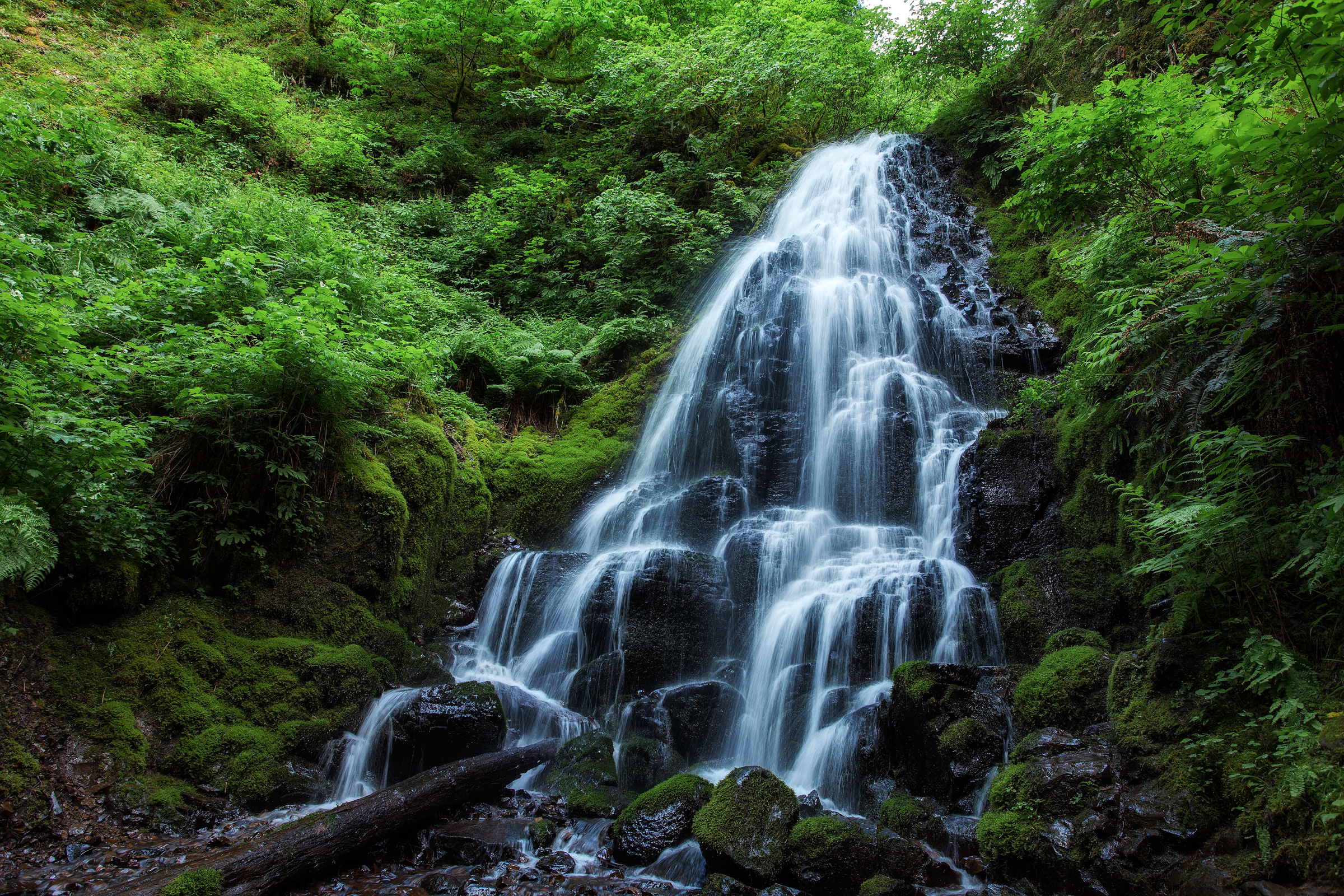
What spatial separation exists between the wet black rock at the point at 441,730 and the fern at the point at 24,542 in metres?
2.77

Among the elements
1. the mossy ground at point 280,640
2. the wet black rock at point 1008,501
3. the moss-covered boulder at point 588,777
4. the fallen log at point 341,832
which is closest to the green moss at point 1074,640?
the wet black rock at point 1008,501

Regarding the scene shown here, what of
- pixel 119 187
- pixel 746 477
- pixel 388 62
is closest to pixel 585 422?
pixel 746 477

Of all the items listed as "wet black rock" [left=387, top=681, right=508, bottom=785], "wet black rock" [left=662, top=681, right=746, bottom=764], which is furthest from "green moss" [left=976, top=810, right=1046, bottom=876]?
"wet black rock" [left=387, top=681, right=508, bottom=785]

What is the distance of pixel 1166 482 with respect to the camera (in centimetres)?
518

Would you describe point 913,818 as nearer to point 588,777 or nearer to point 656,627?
point 588,777

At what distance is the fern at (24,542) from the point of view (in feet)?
12.6

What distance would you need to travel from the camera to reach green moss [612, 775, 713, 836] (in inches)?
190

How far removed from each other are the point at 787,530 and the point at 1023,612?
2.80m

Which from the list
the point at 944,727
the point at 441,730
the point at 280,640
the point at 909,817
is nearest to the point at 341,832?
the point at 441,730

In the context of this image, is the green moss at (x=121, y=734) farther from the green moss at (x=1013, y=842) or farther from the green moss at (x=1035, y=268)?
the green moss at (x=1035, y=268)

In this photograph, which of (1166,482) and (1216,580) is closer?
(1216,580)

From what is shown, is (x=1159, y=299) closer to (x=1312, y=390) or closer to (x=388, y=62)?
(x=1312, y=390)

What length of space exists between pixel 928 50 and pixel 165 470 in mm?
15679

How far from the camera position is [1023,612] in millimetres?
6137
